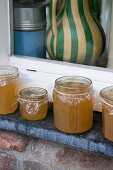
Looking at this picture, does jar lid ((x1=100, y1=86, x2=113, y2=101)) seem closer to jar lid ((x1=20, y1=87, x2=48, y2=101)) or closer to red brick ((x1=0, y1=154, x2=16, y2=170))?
jar lid ((x1=20, y1=87, x2=48, y2=101))

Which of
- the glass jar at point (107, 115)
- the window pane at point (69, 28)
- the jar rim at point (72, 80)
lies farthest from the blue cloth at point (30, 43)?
the glass jar at point (107, 115)

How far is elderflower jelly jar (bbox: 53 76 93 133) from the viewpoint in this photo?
77 cm

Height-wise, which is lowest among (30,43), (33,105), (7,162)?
(7,162)

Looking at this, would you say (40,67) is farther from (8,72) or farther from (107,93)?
(107,93)

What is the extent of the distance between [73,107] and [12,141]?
199 millimetres

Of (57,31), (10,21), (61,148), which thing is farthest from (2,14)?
(61,148)

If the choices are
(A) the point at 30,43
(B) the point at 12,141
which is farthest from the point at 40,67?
(B) the point at 12,141

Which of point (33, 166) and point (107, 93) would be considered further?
point (33, 166)

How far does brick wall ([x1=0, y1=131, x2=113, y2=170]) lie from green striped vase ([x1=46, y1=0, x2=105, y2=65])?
0.21 m

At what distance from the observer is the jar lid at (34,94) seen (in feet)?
2.72

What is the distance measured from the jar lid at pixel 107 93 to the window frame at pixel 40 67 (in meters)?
0.03

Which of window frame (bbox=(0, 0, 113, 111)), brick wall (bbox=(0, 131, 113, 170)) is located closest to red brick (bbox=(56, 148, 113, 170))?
brick wall (bbox=(0, 131, 113, 170))

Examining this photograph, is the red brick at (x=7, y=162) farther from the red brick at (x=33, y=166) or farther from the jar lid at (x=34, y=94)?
the jar lid at (x=34, y=94)

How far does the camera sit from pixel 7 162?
35.4 inches
